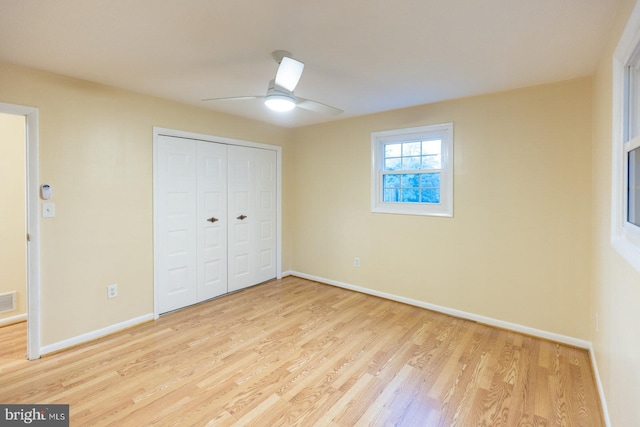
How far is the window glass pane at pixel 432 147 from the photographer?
3441 mm

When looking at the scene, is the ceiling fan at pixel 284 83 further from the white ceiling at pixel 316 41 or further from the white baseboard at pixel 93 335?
the white baseboard at pixel 93 335

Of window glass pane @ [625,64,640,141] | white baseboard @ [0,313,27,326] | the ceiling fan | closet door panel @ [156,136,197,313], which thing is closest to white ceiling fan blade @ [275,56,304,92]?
the ceiling fan

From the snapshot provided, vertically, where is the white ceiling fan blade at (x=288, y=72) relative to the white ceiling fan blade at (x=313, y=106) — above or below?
above

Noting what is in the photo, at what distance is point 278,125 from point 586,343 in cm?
418

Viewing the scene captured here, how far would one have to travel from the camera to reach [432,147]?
3.49 meters

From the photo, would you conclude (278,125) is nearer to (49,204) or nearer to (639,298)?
(49,204)

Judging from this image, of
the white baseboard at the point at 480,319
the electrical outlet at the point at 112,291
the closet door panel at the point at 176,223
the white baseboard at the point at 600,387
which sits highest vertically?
the closet door panel at the point at 176,223

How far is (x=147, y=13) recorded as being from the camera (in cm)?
168

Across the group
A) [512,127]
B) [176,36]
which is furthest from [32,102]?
[512,127]

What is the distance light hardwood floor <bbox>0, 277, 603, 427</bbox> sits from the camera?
6.14 feet

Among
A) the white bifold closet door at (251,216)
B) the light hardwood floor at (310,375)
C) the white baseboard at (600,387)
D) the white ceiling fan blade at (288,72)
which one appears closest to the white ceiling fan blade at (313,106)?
the white ceiling fan blade at (288,72)

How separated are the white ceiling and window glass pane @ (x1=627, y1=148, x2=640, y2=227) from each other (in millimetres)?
807

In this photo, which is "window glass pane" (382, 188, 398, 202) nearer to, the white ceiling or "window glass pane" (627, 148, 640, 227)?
the white ceiling

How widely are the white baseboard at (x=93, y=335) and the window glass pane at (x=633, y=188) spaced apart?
387 centimetres
